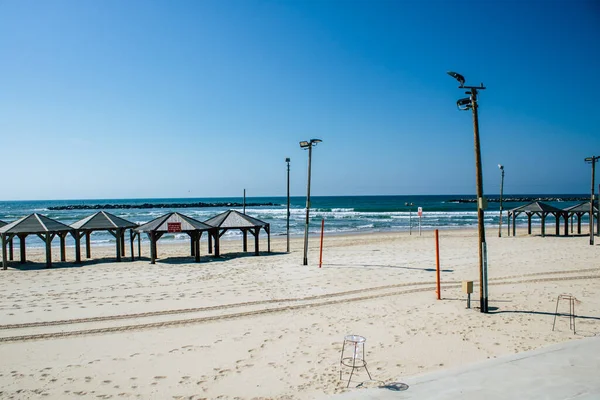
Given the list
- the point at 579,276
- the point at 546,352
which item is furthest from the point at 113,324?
the point at 579,276

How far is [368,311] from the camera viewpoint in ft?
29.2

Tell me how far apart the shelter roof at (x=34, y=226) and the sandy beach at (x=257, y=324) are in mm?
1616

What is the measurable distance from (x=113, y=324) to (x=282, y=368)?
13.5ft

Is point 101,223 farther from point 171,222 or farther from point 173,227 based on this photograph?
point 173,227

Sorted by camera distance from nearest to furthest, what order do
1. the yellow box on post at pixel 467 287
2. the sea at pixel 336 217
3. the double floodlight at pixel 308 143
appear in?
the yellow box on post at pixel 467 287
the double floodlight at pixel 308 143
the sea at pixel 336 217

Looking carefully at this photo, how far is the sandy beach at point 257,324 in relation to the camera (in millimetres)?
5680

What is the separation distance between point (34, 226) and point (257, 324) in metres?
12.3

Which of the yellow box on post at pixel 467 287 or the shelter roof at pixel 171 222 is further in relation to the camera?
the shelter roof at pixel 171 222

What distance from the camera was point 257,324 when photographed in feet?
26.7

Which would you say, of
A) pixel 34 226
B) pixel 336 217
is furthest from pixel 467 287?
Answer: pixel 336 217

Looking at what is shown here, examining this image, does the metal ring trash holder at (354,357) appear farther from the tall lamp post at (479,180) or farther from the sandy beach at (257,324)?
the tall lamp post at (479,180)

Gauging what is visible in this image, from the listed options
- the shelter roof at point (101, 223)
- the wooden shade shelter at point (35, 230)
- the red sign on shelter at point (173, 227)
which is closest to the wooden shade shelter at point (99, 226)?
the shelter roof at point (101, 223)

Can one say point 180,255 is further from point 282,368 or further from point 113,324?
point 282,368

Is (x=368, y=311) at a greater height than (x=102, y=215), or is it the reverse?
(x=102, y=215)
